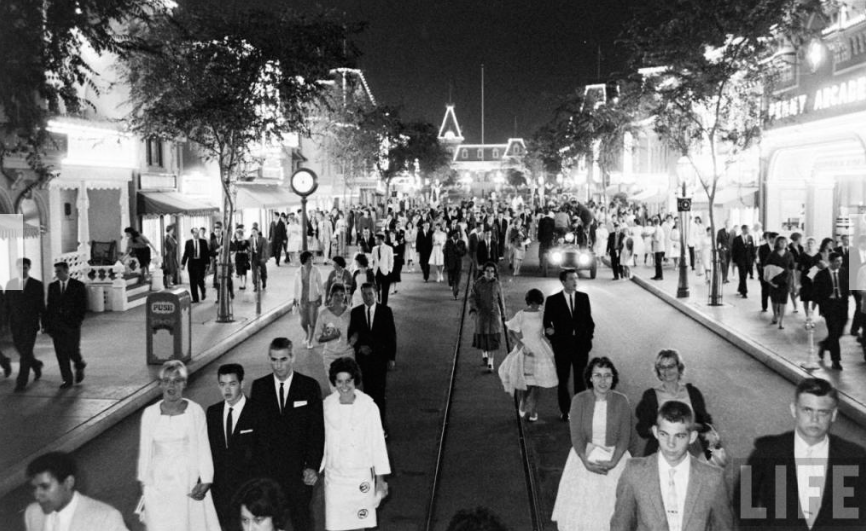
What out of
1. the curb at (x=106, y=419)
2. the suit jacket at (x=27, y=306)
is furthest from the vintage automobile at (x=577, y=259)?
the suit jacket at (x=27, y=306)

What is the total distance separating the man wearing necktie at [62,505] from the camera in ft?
15.5

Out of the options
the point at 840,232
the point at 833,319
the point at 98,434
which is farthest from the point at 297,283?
the point at 840,232

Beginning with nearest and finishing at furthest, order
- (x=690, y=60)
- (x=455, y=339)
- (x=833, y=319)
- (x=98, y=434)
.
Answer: (x=98, y=434) → (x=833, y=319) → (x=455, y=339) → (x=690, y=60)

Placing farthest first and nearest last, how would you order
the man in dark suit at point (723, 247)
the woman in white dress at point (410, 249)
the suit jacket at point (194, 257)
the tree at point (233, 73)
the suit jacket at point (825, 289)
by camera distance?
the woman in white dress at point (410, 249) → the man in dark suit at point (723, 247) → the suit jacket at point (194, 257) → the tree at point (233, 73) → the suit jacket at point (825, 289)

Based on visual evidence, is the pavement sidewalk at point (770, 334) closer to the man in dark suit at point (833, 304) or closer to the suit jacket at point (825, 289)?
the man in dark suit at point (833, 304)

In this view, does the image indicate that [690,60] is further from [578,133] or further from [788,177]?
[578,133]

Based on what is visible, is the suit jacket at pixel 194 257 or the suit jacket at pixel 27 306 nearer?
the suit jacket at pixel 27 306

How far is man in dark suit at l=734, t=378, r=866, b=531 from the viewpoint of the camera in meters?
4.79

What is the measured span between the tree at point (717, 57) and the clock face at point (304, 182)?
8541mm

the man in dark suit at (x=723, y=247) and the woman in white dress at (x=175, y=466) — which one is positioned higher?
the man in dark suit at (x=723, y=247)

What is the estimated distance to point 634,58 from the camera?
76.7 feet

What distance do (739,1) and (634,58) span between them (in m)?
3.43

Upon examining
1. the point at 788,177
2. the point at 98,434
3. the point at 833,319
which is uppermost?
the point at 788,177

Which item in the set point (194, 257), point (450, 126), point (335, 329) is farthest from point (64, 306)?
point (450, 126)
